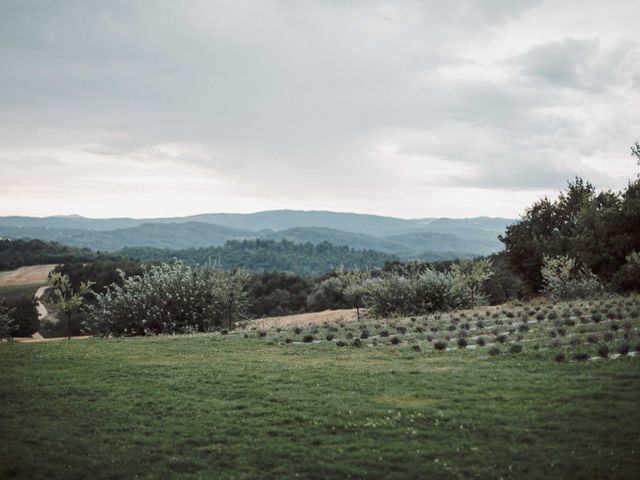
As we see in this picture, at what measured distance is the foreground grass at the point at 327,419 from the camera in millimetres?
8078

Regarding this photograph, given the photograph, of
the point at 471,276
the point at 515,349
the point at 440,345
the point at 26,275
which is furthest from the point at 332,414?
the point at 26,275

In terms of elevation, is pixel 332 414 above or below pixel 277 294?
above

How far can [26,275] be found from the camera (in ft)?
317

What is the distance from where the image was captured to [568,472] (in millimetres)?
7668

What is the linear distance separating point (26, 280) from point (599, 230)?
83.3 metres

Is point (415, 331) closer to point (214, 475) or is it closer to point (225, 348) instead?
point (225, 348)

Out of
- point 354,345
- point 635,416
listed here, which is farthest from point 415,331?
point 635,416

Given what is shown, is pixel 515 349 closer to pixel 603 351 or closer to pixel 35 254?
pixel 603 351

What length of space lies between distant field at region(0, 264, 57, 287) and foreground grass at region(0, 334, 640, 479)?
8428cm

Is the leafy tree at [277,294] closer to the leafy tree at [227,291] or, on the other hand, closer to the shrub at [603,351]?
the leafy tree at [227,291]

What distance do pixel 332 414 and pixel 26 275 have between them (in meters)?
97.8

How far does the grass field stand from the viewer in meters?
8.10

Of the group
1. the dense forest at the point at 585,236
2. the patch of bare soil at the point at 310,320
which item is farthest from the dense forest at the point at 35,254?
the dense forest at the point at 585,236

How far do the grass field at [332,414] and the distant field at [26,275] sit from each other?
3277 inches
